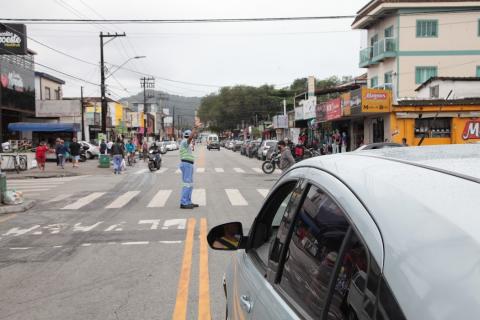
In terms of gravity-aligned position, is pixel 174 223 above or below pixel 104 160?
below

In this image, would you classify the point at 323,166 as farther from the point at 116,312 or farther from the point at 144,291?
the point at 144,291

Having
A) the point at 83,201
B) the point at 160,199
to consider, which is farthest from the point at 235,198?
the point at 83,201

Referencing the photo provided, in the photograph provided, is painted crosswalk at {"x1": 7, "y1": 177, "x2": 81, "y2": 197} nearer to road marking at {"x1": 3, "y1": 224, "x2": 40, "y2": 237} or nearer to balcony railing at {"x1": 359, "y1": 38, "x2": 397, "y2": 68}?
road marking at {"x1": 3, "y1": 224, "x2": 40, "y2": 237}

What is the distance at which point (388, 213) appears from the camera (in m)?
1.55

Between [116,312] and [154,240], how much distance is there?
3619mm

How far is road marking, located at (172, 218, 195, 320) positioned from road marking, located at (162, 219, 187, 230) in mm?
1002

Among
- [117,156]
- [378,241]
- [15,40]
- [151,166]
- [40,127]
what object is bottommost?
[151,166]

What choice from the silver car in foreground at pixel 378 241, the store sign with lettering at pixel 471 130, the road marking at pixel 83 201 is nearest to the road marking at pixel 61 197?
the road marking at pixel 83 201

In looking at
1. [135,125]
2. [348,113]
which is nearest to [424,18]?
[348,113]

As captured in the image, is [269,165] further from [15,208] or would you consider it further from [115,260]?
[115,260]

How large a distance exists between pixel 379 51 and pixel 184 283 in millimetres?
36110

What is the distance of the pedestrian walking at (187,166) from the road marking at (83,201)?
295 cm

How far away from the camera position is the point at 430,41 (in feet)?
124

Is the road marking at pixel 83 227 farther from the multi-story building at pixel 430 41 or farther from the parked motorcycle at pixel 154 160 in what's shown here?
the multi-story building at pixel 430 41
